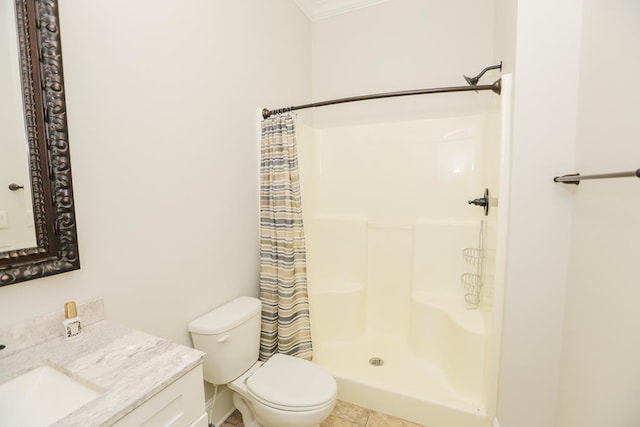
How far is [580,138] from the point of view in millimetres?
1157

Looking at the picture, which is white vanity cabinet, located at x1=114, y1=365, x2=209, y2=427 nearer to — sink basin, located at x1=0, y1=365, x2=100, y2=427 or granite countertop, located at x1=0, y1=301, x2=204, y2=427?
granite countertop, located at x1=0, y1=301, x2=204, y2=427

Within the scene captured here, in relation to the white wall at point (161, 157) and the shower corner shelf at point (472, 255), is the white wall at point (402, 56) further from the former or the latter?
the shower corner shelf at point (472, 255)

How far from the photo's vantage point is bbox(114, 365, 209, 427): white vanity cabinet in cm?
72

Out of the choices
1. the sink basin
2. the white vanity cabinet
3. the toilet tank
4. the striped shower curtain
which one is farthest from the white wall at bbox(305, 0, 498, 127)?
the sink basin

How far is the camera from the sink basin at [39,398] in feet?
2.40

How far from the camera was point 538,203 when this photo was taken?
125 cm

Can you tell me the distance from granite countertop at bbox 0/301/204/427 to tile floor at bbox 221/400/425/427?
1.10 metres

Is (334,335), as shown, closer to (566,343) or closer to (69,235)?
(566,343)

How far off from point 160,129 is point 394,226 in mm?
1770

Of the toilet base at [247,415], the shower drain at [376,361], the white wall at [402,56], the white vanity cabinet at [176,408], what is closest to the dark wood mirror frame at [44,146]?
the white vanity cabinet at [176,408]

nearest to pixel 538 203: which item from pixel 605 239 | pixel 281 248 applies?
pixel 605 239

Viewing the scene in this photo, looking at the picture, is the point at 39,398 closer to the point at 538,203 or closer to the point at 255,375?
the point at 255,375

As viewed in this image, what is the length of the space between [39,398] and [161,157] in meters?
0.92

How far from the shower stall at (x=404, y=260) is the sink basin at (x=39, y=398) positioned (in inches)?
58.0
